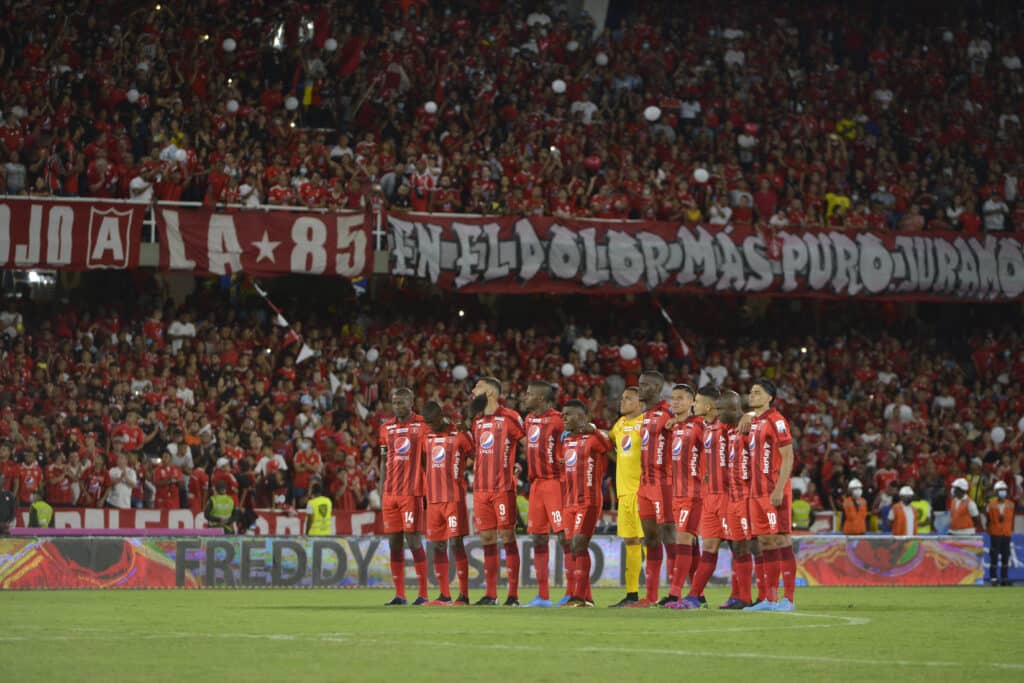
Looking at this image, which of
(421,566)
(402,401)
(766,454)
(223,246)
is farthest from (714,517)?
(223,246)

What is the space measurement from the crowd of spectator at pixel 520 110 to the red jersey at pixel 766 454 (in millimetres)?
15322

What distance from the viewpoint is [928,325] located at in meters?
35.7

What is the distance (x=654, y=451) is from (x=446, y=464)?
6.58ft

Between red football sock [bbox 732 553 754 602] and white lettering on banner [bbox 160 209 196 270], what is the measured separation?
48.5 ft

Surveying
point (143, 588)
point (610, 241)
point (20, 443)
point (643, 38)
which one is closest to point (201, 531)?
point (143, 588)

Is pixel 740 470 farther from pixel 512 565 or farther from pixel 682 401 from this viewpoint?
pixel 512 565

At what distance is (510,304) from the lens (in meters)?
32.8

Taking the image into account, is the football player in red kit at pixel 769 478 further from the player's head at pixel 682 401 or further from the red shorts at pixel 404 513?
the red shorts at pixel 404 513

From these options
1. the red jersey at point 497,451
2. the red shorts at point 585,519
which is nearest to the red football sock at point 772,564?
the red shorts at point 585,519

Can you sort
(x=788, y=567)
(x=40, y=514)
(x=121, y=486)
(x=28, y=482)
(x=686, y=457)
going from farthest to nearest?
(x=121, y=486) → (x=28, y=482) → (x=40, y=514) → (x=686, y=457) → (x=788, y=567)

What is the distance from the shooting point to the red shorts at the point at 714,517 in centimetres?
1505

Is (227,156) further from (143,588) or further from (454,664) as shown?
(454,664)

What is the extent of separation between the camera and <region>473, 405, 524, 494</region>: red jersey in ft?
51.6

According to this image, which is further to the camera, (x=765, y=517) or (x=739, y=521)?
(x=739, y=521)
